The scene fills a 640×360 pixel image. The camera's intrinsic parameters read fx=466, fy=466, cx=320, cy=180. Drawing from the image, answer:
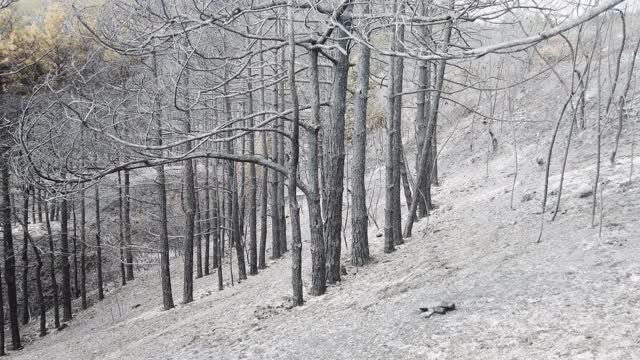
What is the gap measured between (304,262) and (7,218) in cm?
831

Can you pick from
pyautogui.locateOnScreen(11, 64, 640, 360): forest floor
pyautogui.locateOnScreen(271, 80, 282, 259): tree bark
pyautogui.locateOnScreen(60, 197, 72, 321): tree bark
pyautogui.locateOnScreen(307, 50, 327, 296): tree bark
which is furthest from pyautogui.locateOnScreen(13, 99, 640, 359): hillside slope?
pyautogui.locateOnScreen(60, 197, 72, 321): tree bark

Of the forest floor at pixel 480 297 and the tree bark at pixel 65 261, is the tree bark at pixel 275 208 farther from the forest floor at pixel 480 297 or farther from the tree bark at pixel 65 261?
the tree bark at pixel 65 261

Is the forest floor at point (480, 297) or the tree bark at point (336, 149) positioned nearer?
the forest floor at point (480, 297)

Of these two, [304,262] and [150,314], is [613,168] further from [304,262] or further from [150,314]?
[150,314]

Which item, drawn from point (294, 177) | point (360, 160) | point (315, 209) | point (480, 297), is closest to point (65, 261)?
point (360, 160)

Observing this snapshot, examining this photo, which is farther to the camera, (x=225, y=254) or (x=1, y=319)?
(x=225, y=254)

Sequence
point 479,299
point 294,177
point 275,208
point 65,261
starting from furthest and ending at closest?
point 65,261 < point 275,208 < point 294,177 < point 479,299

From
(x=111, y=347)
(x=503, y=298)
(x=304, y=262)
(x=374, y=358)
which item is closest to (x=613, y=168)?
(x=503, y=298)

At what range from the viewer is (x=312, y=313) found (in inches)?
238

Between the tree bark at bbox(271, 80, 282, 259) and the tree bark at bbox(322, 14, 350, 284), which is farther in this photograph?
the tree bark at bbox(271, 80, 282, 259)

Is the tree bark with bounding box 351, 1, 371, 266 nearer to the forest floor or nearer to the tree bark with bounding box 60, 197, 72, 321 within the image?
the forest floor

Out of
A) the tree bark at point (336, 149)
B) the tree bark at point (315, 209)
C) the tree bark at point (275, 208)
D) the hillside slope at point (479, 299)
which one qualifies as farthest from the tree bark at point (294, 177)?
the tree bark at point (275, 208)

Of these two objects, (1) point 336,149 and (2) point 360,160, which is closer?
(1) point 336,149

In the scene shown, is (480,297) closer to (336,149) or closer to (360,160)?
(336,149)
